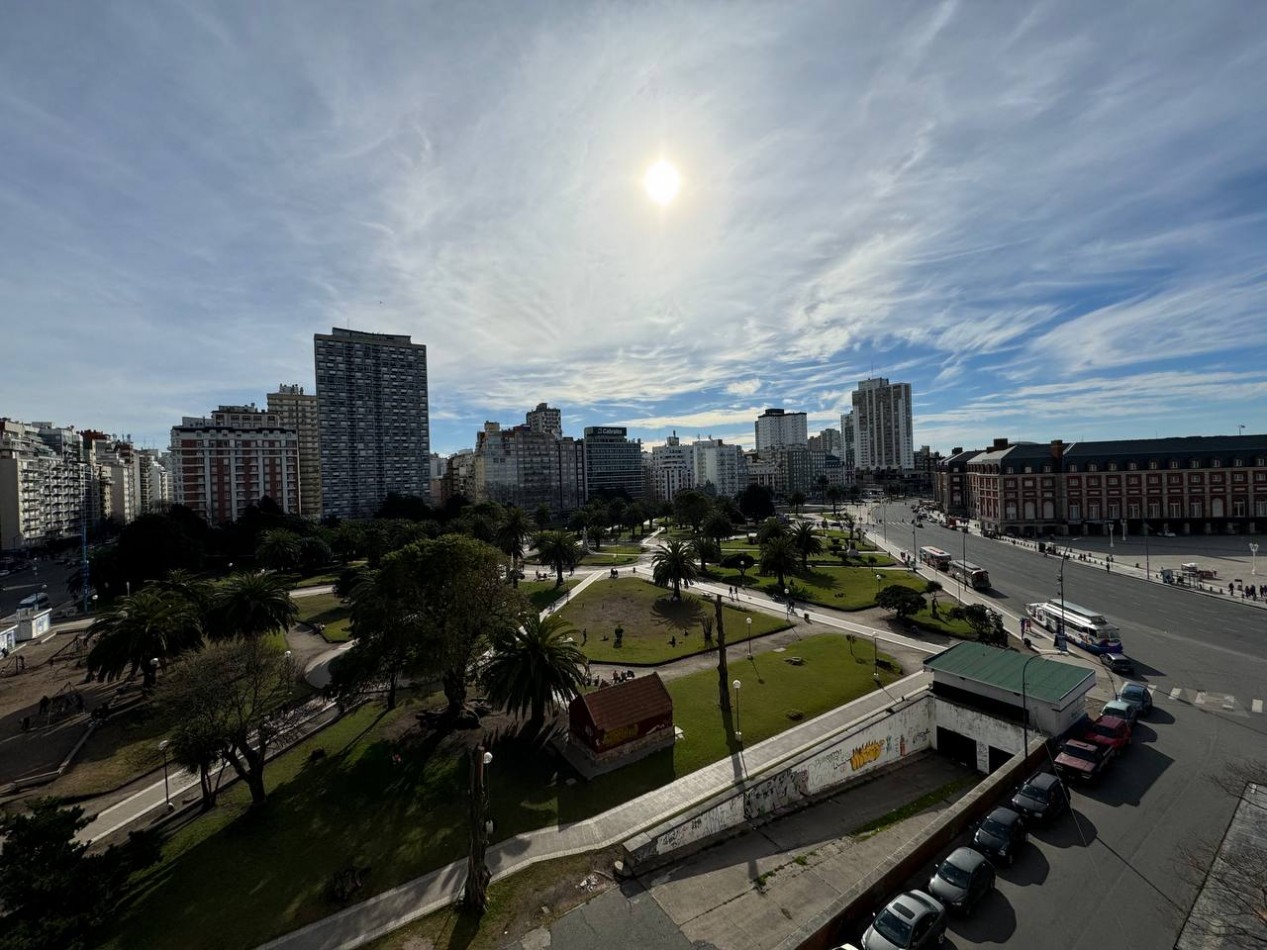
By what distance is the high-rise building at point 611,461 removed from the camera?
18775cm

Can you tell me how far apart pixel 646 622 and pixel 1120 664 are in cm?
3494

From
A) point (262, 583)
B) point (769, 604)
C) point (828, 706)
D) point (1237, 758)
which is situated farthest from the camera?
point (769, 604)

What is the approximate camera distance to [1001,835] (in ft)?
64.3

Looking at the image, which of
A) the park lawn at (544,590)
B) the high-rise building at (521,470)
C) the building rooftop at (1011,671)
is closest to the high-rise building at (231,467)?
the high-rise building at (521,470)

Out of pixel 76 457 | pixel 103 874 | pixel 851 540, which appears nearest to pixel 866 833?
pixel 103 874

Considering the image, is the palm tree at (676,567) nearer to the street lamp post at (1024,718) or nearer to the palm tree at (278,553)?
the street lamp post at (1024,718)

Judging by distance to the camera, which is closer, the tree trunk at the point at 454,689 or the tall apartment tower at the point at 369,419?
the tree trunk at the point at 454,689

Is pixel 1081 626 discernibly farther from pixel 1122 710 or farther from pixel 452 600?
pixel 452 600

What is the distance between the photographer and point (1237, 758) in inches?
1014

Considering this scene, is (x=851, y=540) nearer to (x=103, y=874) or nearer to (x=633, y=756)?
(x=633, y=756)

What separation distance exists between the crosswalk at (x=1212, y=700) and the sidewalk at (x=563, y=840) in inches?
723

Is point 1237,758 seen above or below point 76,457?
below

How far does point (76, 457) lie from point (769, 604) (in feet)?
554

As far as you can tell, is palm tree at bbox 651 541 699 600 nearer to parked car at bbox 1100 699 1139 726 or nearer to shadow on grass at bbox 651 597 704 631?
shadow on grass at bbox 651 597 704 631
